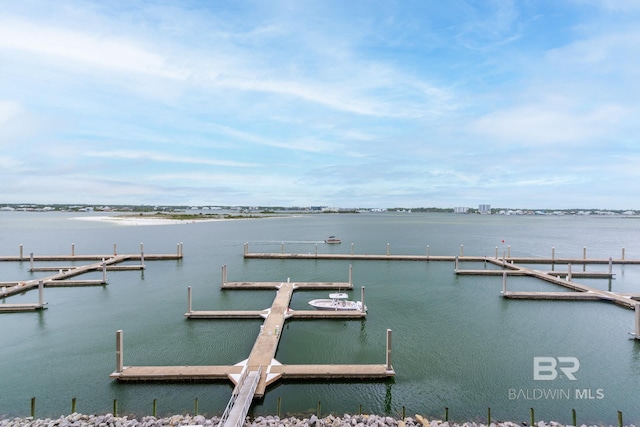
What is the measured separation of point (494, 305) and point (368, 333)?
1000cm

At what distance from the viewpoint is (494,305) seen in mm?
21625

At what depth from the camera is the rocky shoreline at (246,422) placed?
902 cm

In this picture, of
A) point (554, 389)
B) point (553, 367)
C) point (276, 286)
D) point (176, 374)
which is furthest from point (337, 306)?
point (554, 389)

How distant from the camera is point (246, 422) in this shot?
9164mm

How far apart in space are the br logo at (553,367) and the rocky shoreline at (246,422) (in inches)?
142

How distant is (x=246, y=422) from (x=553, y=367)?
→ 11812mm

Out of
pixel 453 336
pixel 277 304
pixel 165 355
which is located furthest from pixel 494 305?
pixel 165 355

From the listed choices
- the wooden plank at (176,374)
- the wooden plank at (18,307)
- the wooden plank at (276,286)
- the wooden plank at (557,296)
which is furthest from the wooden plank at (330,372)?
the wooden plank at (18,307)

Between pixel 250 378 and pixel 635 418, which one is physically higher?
pixel 250 378

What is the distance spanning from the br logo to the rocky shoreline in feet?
Result: 11.8

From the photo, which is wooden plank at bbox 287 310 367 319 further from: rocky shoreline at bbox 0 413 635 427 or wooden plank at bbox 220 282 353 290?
rocky shoreline at bbox 0 413 635 427

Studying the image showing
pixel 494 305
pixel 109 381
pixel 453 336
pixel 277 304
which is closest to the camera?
pixel 109 381

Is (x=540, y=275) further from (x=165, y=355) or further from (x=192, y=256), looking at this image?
(x=192, y=256)

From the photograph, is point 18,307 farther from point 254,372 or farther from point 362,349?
point 362,349
